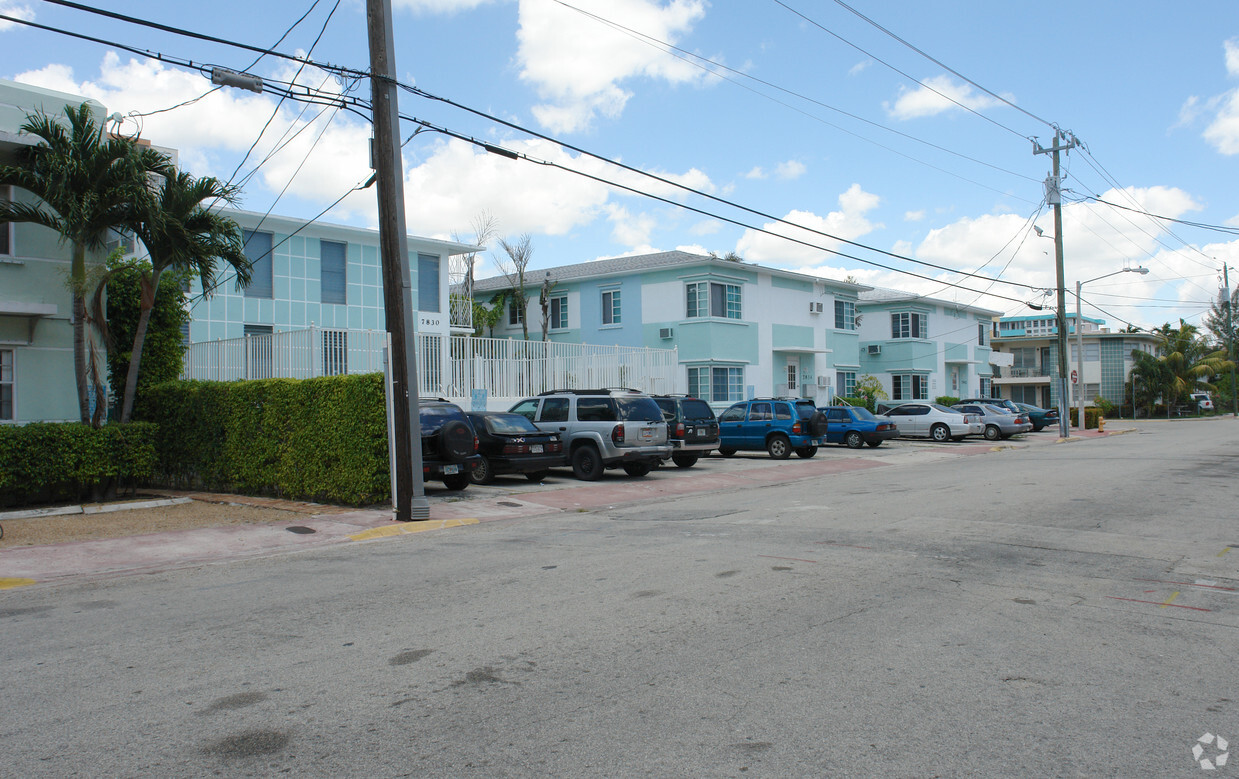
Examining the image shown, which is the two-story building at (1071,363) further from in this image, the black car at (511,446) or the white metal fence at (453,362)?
the black car at (511,446)

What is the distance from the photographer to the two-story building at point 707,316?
109 feet

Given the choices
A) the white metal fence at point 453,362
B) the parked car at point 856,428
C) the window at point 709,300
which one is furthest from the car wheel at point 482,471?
the window at point 709,300

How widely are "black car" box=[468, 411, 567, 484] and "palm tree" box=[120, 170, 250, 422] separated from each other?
5627 mm

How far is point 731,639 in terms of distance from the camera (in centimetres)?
588

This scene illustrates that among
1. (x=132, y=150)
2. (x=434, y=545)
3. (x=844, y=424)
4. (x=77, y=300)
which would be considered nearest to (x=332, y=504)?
(x=434, y=545)

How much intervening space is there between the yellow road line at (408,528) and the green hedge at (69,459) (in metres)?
6.09

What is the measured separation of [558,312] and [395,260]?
79.5 feet

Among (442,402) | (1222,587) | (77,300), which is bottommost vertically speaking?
(1222,587)

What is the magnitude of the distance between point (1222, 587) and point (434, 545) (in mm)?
8358

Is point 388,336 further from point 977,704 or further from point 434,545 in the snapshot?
point 977,704

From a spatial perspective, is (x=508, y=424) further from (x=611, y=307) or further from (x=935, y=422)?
(x=935, y=422)

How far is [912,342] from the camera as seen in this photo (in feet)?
152

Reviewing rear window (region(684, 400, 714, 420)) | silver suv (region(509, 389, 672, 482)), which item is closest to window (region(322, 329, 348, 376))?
silver suv (region(509, 389, 672, 482))

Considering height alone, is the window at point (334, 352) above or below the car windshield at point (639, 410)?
above
